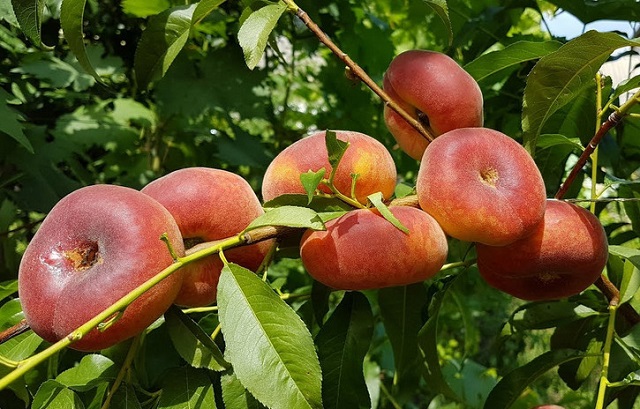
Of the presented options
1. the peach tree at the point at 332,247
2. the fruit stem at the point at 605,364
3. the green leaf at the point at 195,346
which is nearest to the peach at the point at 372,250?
the peach tree at the point at 332,247

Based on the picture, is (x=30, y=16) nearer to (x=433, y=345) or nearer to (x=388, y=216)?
(x=388, y=216)

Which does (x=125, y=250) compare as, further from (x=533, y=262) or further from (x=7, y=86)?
(x=7, y=86)

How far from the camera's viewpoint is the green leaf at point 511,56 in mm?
816

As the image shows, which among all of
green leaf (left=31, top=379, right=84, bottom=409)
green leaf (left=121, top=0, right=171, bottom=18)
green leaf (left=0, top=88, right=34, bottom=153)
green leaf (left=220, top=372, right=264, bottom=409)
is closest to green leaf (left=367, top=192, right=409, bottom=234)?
green leaf (left=220, top=372, right=264, bottom=409)

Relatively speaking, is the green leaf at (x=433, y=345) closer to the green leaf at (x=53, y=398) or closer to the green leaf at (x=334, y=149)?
the green leaf at (x=334, y=149)

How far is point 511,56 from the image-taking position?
83cm

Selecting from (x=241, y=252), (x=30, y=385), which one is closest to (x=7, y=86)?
(x=30, y=385)

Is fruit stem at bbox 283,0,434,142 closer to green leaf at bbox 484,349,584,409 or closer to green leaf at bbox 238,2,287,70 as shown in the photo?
green leaf at bbox 238,2,287,70

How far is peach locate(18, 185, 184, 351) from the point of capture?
54 centimetres

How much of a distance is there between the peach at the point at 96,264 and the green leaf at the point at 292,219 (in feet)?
0.25

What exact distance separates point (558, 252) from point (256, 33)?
354mm

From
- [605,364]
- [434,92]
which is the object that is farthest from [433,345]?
[434,92]

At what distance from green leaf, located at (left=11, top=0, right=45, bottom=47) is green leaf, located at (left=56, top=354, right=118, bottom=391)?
329 mm

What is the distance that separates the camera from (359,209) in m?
0.64
